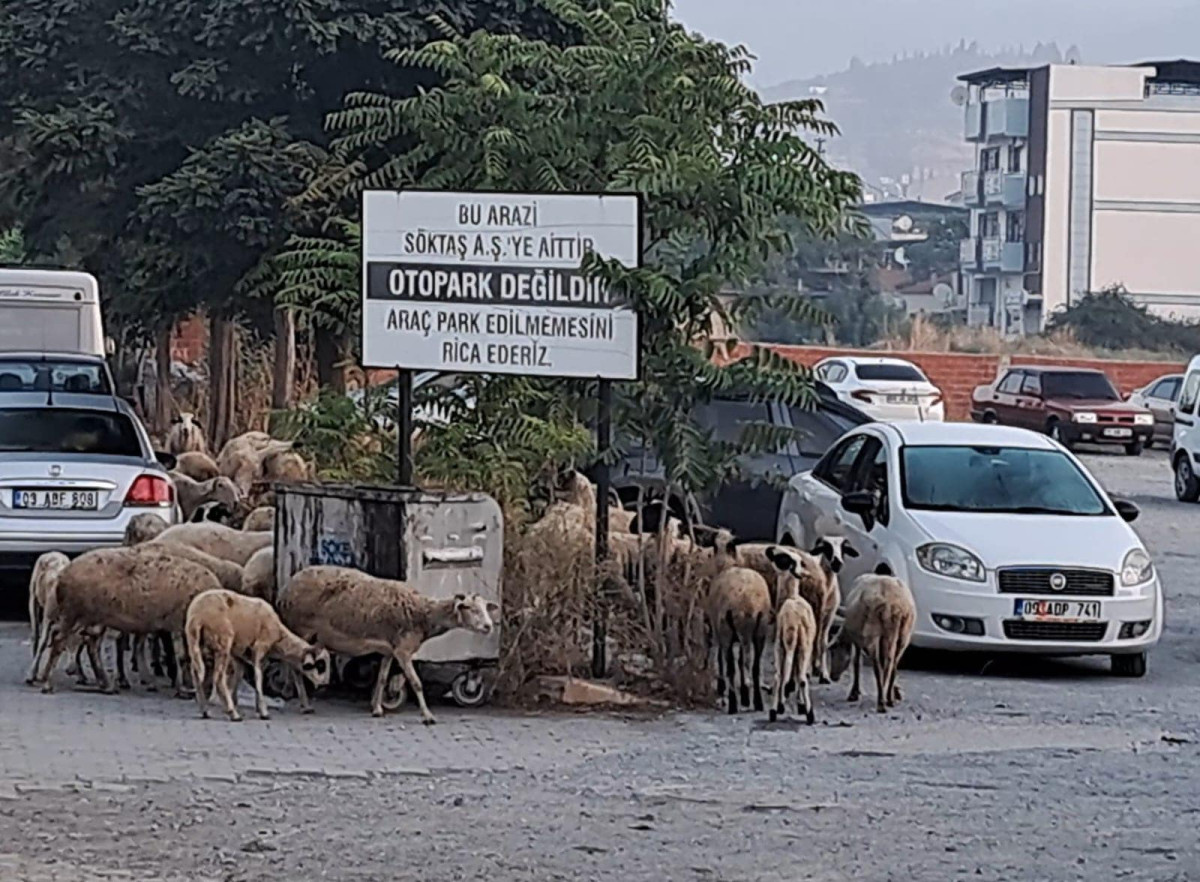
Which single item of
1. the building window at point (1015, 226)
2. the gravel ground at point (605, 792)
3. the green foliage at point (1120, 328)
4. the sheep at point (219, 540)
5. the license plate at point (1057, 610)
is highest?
the building window at point (1015, 226)

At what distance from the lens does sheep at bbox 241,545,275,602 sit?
1359 centimetres

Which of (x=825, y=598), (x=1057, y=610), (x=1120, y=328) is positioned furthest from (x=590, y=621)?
(x=1120, y=328)

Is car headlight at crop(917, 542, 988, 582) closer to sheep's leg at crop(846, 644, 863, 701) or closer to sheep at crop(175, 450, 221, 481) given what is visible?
sheep's leg at crop(846, 644, 863, 701)

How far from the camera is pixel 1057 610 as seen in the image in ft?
49.4

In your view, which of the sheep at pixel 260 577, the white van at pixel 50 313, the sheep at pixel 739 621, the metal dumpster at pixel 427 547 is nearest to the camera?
the metal dumpster at pixel 427 547

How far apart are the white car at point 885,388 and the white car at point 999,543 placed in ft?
74.7

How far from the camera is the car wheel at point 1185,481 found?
32.3 meters

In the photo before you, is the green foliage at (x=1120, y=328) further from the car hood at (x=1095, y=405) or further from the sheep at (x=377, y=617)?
the sheep at (x=377, y=617)

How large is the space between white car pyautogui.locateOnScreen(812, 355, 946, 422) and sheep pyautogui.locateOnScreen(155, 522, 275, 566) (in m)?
25.5

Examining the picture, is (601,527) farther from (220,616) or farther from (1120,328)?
(1120,328)

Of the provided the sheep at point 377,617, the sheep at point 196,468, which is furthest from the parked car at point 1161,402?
the sheep at point 377,617

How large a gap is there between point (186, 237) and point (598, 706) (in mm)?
14146

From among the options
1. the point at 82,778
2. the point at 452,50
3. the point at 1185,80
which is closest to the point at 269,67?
the point at 452,50

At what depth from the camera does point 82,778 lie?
10.6 m
